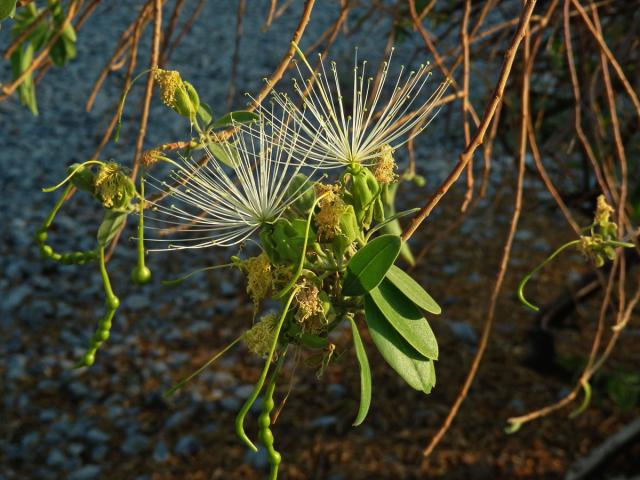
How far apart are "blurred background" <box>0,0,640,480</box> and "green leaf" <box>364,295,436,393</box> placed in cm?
91

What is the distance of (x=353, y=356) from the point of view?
260 cm

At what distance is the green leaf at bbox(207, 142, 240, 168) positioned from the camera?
2.22 feet

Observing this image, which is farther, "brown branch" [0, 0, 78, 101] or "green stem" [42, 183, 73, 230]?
"brown branch" [0, 0, 78, 101]

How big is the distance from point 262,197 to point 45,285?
263 cm

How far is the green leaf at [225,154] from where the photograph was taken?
68 centimetres

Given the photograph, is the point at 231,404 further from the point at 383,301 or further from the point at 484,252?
the point at 383,301

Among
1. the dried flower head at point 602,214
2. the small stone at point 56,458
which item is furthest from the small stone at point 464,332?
the dried flower head at point 602,214

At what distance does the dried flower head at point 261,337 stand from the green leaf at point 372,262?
0.06 m

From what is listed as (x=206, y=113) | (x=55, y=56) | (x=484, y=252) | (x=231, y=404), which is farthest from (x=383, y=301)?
(x=484, y=252)

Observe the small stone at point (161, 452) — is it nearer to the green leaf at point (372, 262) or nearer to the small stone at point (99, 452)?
the small stone at point (99, 452)

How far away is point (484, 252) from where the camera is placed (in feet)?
10.5

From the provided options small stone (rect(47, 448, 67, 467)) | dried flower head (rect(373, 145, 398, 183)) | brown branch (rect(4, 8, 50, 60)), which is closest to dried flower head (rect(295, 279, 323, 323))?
dried flower head (rect(373, 145, 398, 183))

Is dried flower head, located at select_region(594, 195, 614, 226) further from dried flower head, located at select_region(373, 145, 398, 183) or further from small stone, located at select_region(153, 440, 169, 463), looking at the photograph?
small stone, located at select_region(153, 440, 169, 463)

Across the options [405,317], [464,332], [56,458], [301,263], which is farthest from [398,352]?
[464,332]
